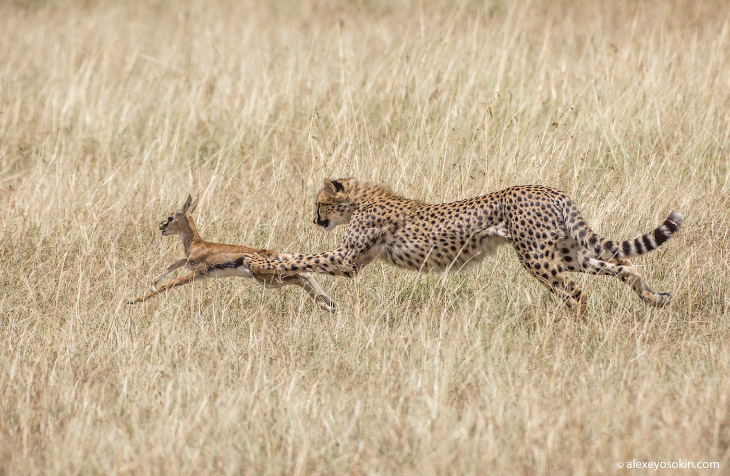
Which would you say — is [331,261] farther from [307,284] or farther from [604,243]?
[604,243]

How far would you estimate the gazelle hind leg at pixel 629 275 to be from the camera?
4.85 metres

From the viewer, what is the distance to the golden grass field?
11.5 ft

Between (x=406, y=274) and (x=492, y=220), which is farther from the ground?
(x=492, y=220)

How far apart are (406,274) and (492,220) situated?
796mm

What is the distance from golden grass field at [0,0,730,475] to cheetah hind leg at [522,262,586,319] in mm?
87

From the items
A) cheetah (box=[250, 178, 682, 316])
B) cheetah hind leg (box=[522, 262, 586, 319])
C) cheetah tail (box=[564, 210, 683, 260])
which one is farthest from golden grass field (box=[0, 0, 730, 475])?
cheetah tail (box=[564, 210, 683, 260])

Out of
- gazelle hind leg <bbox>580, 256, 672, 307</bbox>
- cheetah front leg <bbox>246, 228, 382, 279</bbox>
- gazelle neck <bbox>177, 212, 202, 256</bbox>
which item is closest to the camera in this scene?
gazelle hind leg <bbox>580, 256, 672, 307</bbox>

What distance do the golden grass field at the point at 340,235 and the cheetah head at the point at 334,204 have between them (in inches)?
14.2

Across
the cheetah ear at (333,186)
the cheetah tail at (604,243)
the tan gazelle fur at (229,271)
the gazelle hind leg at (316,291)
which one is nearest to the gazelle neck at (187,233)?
the tan gazelle fur at (229,271)

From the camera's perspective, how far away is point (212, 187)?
6539mm

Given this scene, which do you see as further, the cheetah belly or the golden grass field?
the cheetah belly

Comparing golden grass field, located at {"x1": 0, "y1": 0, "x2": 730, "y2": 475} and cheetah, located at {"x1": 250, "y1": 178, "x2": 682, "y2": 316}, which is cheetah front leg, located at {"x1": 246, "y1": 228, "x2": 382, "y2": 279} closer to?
cheetah, located at {"x1": 250, "y1": 178, "x2": 682, "y2": 316}

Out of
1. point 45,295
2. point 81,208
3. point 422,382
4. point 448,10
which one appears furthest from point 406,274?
point 448,10

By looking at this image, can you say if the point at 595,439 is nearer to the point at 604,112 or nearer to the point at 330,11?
the point at 604,112
